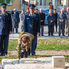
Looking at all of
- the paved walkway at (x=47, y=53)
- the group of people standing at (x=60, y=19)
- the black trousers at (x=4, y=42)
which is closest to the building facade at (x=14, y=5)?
the group of people standing at (x=60, y=19)

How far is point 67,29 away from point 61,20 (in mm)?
1210

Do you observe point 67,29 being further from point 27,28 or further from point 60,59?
point 60,59

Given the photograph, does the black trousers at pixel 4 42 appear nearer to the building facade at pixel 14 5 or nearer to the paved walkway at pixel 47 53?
the paved walkway at pixel 47 53

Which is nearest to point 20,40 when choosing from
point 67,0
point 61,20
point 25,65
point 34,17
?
point 25,65

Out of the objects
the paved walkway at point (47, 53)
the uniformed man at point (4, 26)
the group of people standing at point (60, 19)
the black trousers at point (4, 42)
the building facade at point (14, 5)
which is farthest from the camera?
the building facade at point (14, 5)

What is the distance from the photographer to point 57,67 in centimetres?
791

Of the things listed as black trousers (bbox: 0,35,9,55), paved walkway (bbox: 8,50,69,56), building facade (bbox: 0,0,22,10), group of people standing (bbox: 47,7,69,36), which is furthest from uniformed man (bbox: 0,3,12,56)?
building facade (bbox: 0,0,22,10)

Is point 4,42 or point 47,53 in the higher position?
point 4,42

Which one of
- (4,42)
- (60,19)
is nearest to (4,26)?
(4,42)

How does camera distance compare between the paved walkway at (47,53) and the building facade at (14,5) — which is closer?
the paved walkway at (47,53)

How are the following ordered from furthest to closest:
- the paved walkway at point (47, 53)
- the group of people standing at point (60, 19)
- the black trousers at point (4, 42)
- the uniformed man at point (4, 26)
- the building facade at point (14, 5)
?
the building facade at point (14, 5)
the group of people standing at point (60, 19)
the paved walkway at point (47, 53)
the black trousers at point (4, 42)
the uniformed man at point (4, 26)

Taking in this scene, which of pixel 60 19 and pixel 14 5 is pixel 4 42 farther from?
pixel 14 5

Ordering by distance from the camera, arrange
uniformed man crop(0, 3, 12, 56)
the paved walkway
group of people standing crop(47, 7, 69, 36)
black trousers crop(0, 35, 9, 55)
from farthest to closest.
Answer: group of people standing crop(47, 7, 69, 36)
the paved walkway
black trousers crop(0, 35, 9, 55)
uniformed man crop(0, 3, 12, 56)

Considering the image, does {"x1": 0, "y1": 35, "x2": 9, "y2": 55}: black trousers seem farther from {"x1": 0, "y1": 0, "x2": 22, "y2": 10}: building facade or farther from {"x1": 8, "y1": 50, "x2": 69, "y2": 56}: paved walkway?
{"x1": 0, "y1": 0, "x2": 22, "y2": 10}: building facade
